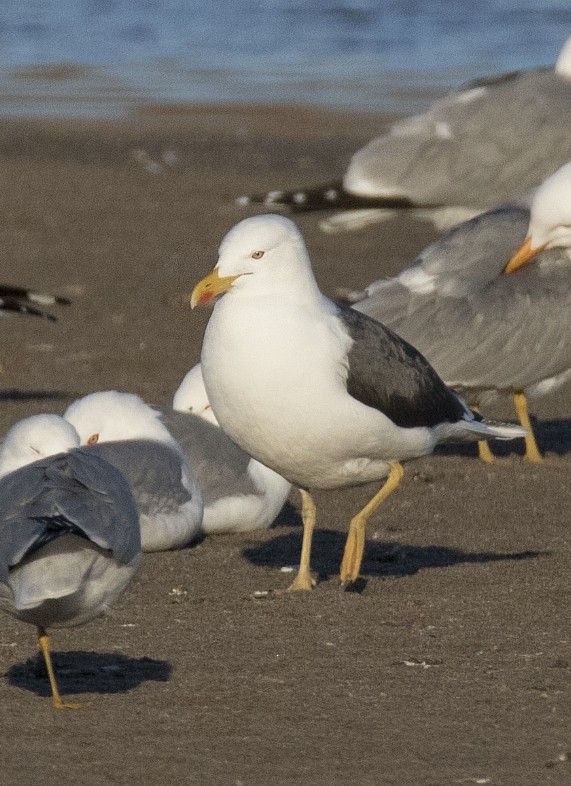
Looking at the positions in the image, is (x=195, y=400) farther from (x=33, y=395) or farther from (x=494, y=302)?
(x=33, y=395)

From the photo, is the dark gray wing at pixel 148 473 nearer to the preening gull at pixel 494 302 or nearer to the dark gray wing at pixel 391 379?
the dark gray wing at pixel 391 379

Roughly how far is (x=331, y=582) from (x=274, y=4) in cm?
3091

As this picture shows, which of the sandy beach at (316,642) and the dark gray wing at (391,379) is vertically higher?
the dark gray wing at (391,379)

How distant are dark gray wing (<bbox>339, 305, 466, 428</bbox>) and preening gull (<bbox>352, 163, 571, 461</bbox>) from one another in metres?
1.80

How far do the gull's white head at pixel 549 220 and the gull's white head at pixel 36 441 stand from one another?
13.3ft

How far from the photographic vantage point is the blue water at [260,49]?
2433 centimetres

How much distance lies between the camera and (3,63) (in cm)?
2831

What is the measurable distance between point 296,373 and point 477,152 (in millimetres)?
5965

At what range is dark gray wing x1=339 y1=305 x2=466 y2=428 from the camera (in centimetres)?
630

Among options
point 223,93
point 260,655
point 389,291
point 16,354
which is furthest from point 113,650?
point 223,93

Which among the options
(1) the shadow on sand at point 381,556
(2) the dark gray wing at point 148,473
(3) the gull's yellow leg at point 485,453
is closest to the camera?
(1) the shadow on sand at point 381,556

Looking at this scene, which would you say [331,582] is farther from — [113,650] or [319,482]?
[113,650]

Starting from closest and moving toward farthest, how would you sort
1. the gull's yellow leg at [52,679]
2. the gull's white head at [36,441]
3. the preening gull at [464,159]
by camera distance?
the gull's yellow leg at [52,679] → the gull's white head at [36,441] → the preening gull at [464,159]

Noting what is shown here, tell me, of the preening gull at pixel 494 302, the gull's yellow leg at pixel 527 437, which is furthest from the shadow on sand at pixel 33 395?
the gull's yellow leg at pixel 527 437
